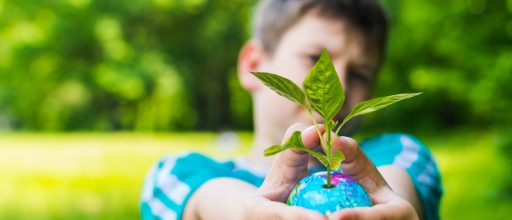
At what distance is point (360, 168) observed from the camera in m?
1.42

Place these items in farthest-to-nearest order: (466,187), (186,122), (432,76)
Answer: (186,122) < (466,187) < (432,76)

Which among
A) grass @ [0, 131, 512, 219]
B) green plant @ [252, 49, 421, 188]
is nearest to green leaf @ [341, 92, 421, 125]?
green plant @ [252, 49, 421, 188]

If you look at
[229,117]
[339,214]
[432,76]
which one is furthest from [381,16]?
[229,117]

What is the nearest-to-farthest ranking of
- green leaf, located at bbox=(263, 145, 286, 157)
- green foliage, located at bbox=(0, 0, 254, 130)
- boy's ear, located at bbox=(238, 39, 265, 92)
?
green leaf, located at bbox=(263, 145, 286, 157) < boy's ear, located at bbox=(238, 39, 265, 92) < green foliage, located at bbox=(0, 0, 254, 130)

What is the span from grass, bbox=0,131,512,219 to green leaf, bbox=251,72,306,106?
481 cm

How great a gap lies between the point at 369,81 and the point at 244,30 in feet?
81.3

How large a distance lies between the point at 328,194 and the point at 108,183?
7925 millimetres

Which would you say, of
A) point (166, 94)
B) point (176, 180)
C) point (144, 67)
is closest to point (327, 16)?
point (176, 180)

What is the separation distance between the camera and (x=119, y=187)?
849 centimetres

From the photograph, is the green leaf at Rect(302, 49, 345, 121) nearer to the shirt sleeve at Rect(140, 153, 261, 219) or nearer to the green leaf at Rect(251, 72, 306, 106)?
the green leaf at Rect(251, 72, 306, 106)

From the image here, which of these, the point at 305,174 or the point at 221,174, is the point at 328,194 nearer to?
the point at 305,174

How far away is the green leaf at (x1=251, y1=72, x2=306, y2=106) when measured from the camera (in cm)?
131

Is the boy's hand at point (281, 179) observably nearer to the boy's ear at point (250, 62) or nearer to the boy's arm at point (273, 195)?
the boy's arm at point (273, 195)

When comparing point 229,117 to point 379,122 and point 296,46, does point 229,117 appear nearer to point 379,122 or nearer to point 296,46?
point 379,122
